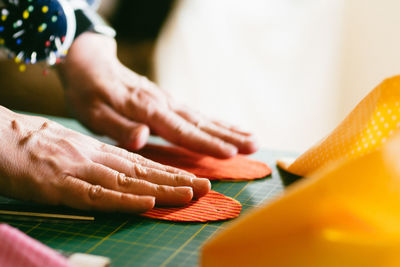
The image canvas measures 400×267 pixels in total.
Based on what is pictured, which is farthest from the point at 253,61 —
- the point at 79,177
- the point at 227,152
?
the point at 79,177

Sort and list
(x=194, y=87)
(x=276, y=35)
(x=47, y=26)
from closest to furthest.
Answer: (x=47, y=26) < (x=276, y=35) < (x=194, y=87)

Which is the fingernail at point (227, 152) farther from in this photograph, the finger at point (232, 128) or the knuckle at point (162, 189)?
the knuckle at point (162, 189)

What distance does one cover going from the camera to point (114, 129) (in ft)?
3.84

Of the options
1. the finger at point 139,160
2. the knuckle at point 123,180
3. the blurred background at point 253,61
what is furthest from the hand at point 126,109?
the blurred background at point 253,61

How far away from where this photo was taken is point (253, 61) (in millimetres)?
2645

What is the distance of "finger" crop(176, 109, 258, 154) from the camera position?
3.56 ft

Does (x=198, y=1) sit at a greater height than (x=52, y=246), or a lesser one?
greater

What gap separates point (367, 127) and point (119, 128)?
65cm

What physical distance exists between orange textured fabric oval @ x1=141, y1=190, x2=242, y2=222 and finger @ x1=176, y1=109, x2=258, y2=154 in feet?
1.00

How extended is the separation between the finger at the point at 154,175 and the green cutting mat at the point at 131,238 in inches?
3.4

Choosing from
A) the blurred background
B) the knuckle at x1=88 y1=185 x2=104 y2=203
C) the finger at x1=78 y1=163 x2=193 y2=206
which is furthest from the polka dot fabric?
the blurred background

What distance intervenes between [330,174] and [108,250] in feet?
1.08

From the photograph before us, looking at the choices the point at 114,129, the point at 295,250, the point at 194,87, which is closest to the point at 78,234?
the point at 295,250

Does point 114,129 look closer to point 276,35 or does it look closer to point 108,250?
point 108,250
